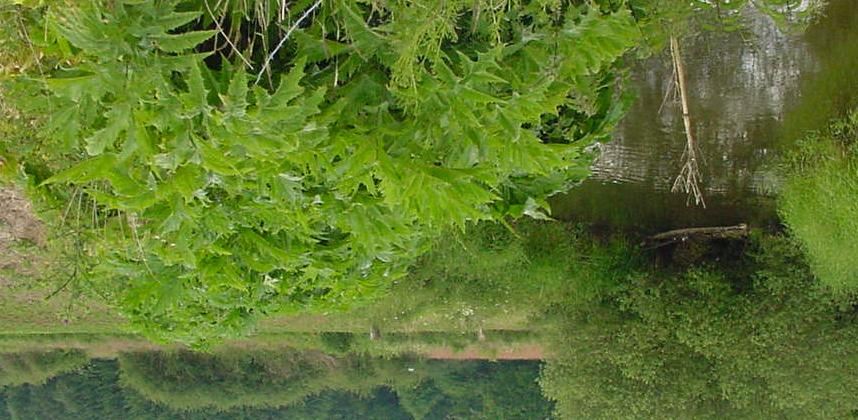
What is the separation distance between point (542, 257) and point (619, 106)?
2.13 m

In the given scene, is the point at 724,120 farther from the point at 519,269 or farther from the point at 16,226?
the point at 16,226

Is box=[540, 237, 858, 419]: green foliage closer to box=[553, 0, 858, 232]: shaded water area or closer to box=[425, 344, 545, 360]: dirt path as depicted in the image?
box=[553, 0, 858, 232]: shaded water area

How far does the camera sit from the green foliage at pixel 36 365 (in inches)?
247

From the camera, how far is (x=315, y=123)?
1674mm

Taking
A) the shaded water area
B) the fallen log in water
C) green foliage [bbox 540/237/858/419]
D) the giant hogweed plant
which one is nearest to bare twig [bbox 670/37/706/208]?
the shaded water area

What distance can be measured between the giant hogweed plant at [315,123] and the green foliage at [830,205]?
1.86m

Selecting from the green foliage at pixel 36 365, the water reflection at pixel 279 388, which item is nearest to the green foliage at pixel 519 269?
the water reflection at pixel 279 388

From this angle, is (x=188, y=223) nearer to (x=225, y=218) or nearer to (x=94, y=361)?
(x=225, y=218)

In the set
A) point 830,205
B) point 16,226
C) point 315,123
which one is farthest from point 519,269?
point 16,226

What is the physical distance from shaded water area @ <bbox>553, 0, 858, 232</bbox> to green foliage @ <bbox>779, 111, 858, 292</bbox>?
0.49m

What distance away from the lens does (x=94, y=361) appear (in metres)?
6.35

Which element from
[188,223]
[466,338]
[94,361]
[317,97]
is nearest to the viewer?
[317,97]

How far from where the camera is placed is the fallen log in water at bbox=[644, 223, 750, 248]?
179 inches

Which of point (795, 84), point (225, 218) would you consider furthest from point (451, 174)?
point (795, 84)
